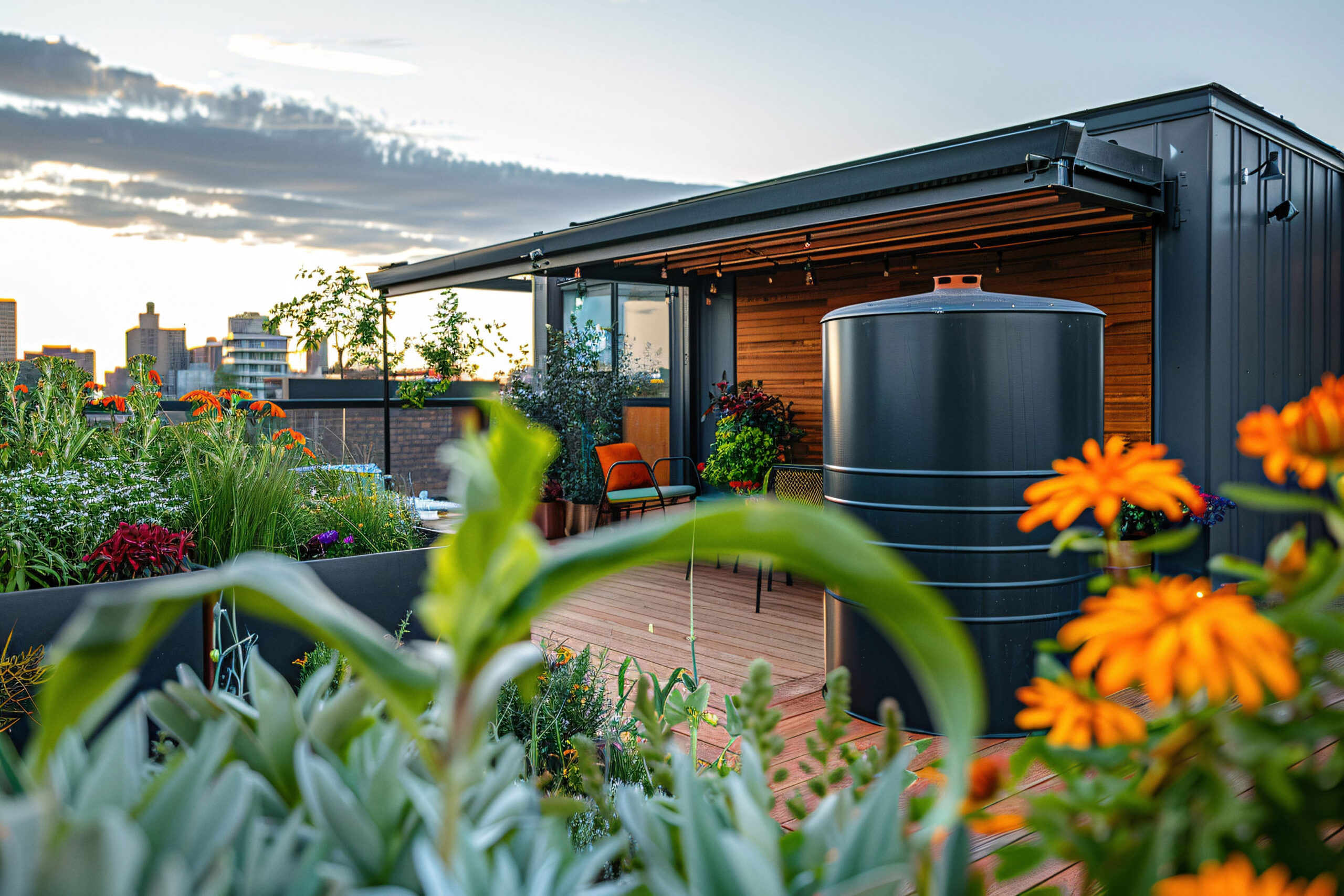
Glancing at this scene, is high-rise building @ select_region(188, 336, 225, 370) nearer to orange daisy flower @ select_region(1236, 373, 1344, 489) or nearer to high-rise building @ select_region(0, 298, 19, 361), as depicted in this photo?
high-rise building @ select_region(0, 298, 19, 361)

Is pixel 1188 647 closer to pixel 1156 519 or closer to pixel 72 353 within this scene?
pixel 1156 519

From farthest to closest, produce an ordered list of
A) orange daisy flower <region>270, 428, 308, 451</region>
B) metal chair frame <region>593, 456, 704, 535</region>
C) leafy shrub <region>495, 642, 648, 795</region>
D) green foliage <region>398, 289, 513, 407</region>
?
green foliage <region>398, 289, 513, 407</region>
metal chair frame <region>593, 456, 704, 535</region>
orange daisy flower <region>270, 428, 308, 451</region>
leafy shrub <region>495, 642, 648, 795</region>

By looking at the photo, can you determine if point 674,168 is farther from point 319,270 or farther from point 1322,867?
point 1322,867

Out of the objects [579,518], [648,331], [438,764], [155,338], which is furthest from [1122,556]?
[155,338]

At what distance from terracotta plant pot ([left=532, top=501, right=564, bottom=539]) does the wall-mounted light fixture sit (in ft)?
19.4

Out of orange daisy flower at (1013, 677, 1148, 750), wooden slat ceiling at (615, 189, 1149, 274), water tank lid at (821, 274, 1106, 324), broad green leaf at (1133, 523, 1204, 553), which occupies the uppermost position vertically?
wooden slat ceiling at (615, 189, 1149, 274)

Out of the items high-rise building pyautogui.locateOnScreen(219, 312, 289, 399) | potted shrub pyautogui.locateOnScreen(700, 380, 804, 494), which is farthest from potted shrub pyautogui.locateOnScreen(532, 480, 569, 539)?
high-rise building pyautogui.locateOnScreen(219, 312, 289, 399)

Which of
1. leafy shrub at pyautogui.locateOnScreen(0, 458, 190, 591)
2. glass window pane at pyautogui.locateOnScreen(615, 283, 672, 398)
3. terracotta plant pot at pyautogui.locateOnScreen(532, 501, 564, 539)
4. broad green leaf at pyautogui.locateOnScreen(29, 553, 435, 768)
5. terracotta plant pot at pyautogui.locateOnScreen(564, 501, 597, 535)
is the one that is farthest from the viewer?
glass window pane at pyautogui.locateOnScreen(615, 283, 672, 398)

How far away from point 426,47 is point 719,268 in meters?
3.66

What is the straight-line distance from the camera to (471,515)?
0.38 m

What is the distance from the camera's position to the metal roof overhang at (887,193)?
404cm

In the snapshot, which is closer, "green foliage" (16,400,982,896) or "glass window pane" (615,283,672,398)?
"green foliage" (16,400,982,896)

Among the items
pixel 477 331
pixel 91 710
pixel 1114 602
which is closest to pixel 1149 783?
pixel 1114 602

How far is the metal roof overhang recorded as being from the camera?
4.04 metres
